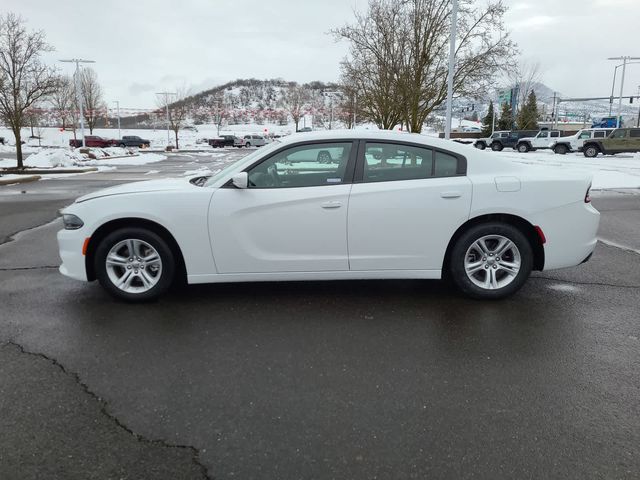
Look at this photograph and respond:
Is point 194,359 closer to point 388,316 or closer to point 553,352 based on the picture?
point 388,316

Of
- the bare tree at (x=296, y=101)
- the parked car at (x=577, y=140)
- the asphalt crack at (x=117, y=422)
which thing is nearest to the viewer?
the asphalt crack at (x=117, y=422)

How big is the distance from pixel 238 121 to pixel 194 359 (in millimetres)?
143936

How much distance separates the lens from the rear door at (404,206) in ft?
14.4

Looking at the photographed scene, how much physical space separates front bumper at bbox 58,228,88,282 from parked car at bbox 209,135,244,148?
62161 millimetres

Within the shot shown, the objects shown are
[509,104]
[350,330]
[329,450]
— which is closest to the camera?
[329,450]

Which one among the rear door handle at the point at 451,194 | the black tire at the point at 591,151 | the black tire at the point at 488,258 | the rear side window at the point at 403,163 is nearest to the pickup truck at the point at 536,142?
the black tire at the point at 591,151

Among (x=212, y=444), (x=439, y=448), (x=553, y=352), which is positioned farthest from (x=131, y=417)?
(x=553, y=352)

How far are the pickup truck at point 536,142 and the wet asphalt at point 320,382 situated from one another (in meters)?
37.8

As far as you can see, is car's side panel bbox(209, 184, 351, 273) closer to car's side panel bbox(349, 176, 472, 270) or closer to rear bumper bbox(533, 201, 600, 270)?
car's side panel bbox(349, 176, 472, 270)

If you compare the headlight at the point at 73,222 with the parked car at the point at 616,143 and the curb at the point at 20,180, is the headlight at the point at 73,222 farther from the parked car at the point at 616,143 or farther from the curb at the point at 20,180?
the parked car at the point at 616,143

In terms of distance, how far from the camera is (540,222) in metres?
4.51

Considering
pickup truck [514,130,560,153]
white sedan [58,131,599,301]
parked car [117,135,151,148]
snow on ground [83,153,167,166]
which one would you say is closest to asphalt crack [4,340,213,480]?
white sedan [58,131,599,301]

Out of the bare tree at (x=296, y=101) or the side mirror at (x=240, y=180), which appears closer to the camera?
the side mirror at (x=240, y=180)

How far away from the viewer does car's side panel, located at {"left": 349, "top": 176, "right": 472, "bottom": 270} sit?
437cm
